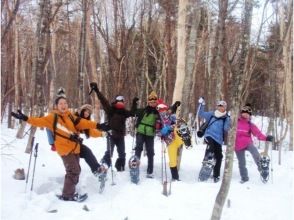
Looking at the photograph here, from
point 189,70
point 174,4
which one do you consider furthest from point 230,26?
point 189,70

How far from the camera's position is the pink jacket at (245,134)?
8516mm

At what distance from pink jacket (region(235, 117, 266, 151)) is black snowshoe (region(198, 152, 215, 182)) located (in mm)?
716

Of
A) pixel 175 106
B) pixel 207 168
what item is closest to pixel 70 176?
pixel 175 106

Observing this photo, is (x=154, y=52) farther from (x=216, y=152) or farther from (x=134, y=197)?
(x=134, y=197)

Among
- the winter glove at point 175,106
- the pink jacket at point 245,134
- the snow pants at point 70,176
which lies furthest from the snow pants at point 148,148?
the pink jacket at point 245,134

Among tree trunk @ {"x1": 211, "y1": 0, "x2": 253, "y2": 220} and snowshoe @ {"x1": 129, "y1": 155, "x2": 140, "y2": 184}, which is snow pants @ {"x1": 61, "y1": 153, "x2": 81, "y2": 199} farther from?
tree trunk @ {"x1": 211, "y1": 0, "x2": 253, "y2": 220}

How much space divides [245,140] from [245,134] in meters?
0.14

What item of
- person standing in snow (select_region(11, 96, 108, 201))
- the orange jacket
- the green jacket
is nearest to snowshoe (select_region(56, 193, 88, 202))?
person standing in snow (select_region(11, 96, 108, 201))

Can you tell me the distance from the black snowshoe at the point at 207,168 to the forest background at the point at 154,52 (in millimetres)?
1047

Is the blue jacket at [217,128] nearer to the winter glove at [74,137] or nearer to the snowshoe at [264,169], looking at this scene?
the snowshoe at [264,169]

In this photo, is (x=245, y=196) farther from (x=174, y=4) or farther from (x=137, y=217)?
(x=174, y=4)

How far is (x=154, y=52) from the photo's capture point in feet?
67.7

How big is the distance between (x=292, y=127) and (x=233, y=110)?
9.95 m

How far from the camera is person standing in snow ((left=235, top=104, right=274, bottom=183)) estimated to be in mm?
8375
